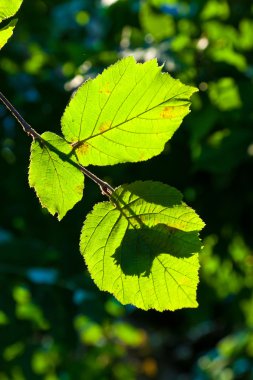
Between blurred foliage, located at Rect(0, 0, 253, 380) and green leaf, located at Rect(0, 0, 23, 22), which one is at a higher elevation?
green leaf, located at Rect(0, 0, 23, 22)

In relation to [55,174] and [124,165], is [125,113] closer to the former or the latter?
[55,174]

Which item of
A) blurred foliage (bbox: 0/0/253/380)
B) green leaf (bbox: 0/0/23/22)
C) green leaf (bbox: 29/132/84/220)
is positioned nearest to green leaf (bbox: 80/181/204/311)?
green leaf (bbox: 29/132/84/220)

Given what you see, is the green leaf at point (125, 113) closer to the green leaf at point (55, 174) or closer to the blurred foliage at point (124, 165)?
the green leaf at point (55, 174)

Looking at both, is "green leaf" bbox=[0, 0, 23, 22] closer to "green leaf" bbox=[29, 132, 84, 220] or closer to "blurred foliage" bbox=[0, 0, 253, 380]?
"green leaf" bbox=[29, 132, 84, 220]

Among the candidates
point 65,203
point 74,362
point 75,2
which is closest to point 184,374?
point 74,362

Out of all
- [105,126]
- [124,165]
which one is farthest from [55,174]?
[124,165]

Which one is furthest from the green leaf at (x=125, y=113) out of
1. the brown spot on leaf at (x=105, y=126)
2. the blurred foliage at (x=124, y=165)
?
the blurred foliage at (x=124, y=165)

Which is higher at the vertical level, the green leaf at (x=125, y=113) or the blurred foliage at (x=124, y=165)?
the green leaf at (x=125, y=113)
